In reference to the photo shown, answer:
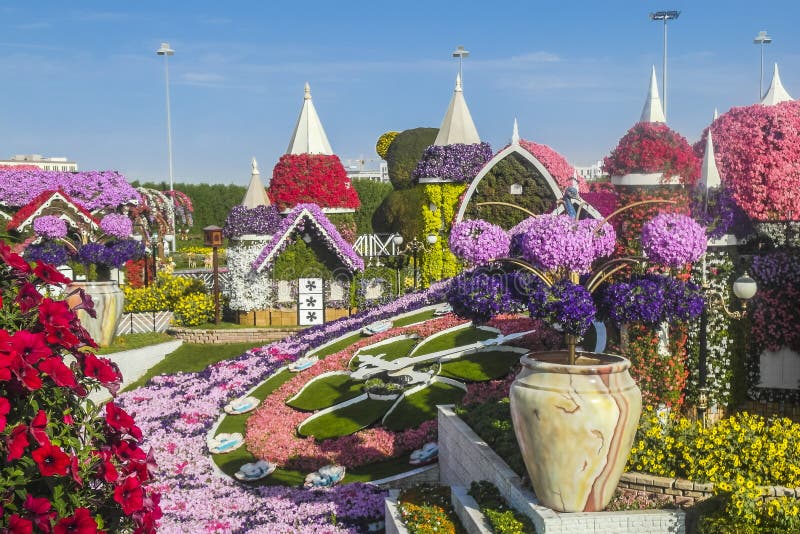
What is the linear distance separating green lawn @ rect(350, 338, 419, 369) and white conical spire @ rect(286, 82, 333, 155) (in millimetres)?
11480

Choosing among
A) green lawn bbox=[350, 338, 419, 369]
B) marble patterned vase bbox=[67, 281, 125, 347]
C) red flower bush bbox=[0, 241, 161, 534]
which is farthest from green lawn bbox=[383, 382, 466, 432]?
marble patterned vase bbox=[67, 281, 125, 347]

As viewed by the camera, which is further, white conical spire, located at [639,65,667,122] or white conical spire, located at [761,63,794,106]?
white conical spire, located at [761,63,794,106]

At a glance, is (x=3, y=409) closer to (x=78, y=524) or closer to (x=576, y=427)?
(x=78, y=524)

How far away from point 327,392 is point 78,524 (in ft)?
38.8

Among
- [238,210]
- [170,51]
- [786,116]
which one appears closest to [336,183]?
[238,210]

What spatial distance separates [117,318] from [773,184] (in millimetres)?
17651

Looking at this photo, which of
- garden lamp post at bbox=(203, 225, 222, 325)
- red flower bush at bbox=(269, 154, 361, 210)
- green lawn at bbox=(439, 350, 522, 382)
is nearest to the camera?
green lawn at bbox=(439, 350, 522, 382)

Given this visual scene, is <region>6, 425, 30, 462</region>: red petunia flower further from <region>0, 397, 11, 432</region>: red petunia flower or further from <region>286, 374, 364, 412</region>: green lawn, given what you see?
<region>286, 374, 364, 412</region>: green lawn

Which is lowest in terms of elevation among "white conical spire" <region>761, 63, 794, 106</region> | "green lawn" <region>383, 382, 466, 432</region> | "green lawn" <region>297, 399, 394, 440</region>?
"green lawn" <region>297, 399, 394, 440</region>

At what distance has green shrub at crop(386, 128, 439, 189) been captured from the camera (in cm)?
5109

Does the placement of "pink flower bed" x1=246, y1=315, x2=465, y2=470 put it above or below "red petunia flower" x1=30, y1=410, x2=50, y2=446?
below

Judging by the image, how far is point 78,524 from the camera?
4102 millimetres

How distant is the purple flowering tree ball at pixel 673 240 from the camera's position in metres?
8.62

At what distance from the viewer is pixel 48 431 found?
4.35 meters
